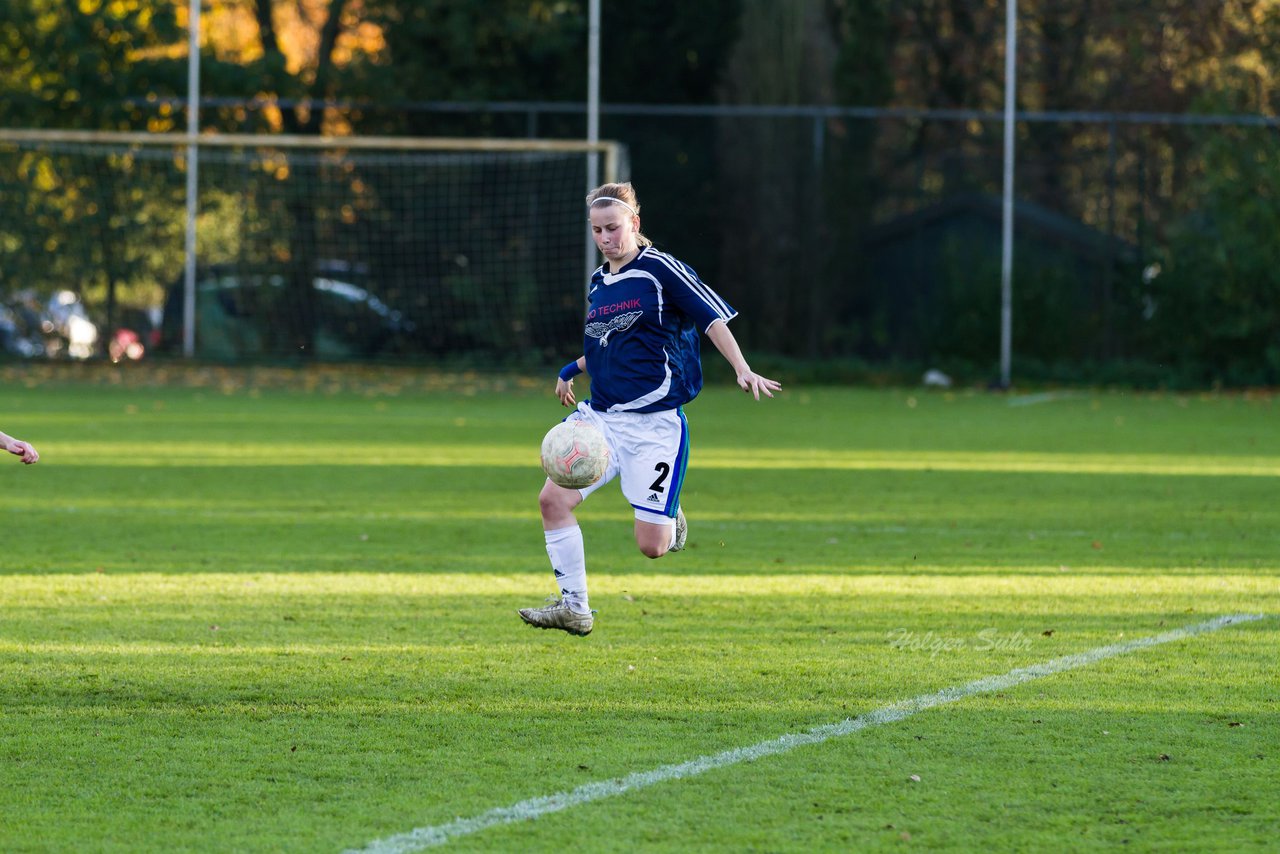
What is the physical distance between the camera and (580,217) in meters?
24.6

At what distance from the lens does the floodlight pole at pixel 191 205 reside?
23.5 m

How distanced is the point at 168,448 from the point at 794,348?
11.6 metres

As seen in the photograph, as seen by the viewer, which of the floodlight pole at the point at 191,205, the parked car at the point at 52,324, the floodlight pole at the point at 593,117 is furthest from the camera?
the parked car at the point at 52,324

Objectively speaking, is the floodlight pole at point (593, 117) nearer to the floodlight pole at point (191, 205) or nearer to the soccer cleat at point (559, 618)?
the floodlight pole at point (191, 205)

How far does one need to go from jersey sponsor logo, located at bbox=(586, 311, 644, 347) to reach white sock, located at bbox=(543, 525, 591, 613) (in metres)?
0.77

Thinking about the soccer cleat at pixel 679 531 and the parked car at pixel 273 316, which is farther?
the parked car at pixel 273 316

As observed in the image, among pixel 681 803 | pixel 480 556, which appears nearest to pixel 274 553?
pixel 480 556

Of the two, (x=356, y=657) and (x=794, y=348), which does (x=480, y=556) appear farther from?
(x=794, y=348)

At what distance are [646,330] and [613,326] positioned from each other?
5.2 inches

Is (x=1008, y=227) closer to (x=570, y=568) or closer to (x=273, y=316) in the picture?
(x=273, y=316)

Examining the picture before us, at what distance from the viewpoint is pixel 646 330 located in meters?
7.04

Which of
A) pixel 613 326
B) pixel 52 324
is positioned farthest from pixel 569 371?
pixel 52 324

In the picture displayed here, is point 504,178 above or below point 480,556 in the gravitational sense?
above

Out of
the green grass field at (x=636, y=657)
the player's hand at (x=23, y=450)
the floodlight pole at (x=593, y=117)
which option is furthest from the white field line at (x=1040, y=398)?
the player's hand at (x=23, y=450)
